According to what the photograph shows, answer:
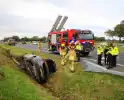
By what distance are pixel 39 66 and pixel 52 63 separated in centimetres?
241

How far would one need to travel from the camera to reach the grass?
45.5 feet

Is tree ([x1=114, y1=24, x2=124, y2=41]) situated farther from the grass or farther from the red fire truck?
the grass

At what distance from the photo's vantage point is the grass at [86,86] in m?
13.9

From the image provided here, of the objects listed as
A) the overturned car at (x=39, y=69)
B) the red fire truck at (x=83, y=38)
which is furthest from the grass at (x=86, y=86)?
the red fire truck at (x=83, y=38)

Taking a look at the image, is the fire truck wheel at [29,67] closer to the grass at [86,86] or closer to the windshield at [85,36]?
the grass at [86,86]

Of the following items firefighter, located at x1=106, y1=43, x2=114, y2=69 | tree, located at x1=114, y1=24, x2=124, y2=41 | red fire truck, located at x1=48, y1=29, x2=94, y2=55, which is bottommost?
firefighter, located at x1=106, y1=43, x2=114, y2=69

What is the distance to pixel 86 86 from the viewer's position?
49.0 feet

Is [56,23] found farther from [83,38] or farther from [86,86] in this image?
[86,86]

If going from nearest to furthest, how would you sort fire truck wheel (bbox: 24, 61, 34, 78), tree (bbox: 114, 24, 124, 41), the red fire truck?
fire truck wheel (bbox: 24, 61, 34, 78)
the red fire truck
tree (bbox: 114, 24, 124, 41)

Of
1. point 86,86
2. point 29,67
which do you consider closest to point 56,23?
point 29,67

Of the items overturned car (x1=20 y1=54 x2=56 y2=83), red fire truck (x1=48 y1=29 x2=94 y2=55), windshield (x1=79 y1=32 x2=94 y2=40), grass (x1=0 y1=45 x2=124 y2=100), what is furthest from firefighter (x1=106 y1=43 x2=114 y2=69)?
windshield (x1=79 y1=32 x2=94 y2=40)

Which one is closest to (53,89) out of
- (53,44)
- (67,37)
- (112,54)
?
(112,54)

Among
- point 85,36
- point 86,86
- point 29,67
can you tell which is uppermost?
point 85,36

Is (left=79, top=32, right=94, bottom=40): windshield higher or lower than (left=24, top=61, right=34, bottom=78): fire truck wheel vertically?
higher
